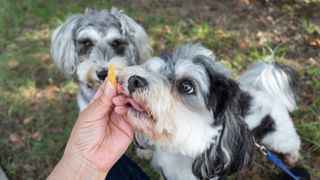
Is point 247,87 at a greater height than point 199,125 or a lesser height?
lesser

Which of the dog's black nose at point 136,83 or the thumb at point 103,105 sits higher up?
the dog's black nose at point 136,83

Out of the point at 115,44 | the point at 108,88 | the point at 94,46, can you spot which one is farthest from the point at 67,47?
the point at 108,88

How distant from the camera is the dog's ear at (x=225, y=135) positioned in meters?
2.43

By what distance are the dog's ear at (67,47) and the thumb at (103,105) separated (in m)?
1.30

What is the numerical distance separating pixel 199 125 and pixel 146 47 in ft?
5.50

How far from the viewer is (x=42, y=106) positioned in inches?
182

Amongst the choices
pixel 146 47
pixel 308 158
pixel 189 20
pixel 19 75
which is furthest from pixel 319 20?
pixel 19 75

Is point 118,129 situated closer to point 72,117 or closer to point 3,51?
point 72,117

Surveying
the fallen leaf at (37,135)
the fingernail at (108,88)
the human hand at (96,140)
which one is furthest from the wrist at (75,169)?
the fallen leaf at (37,135)

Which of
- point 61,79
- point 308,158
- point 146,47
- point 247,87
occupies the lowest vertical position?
point 308,158

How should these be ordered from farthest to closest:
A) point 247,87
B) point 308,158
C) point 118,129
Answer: point 308,158 → point 247,87 → point 118,129

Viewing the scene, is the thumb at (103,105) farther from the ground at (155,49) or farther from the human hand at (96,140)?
the ground at (155,49)

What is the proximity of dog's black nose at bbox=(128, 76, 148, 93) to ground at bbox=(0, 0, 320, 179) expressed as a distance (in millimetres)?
1859

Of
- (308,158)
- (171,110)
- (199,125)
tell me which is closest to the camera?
(171,110)
